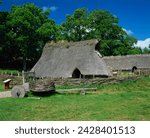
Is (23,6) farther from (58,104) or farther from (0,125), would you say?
(0,125)

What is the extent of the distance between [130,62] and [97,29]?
743cm

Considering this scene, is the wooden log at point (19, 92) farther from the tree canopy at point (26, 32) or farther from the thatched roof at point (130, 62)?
the thatched roof at point (130, 62)

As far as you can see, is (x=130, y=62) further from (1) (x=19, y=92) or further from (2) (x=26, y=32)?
(1) (x=19, y=92)

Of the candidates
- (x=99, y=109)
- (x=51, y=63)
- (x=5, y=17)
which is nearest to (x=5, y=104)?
(x=99, y=109)

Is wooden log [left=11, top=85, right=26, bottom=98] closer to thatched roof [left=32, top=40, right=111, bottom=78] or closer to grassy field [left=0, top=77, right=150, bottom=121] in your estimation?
grassy field [left=0, top=77, right=150, bottom=121]

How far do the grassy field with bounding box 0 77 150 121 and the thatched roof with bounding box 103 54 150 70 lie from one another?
21036 mm

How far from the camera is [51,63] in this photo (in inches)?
853

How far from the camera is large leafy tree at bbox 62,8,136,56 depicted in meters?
38.9

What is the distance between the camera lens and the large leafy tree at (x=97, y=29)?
3888 centimetres

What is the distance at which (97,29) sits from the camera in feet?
131


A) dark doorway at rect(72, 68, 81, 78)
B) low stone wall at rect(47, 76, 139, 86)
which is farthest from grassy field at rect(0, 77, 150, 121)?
dark doorway at rect(72, 68, 81, 78)

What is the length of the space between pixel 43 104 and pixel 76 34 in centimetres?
2779

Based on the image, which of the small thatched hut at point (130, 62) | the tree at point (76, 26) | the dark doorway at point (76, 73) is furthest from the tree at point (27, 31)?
the dark doorway at point (76, 73)

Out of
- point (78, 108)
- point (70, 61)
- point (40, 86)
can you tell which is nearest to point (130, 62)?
point (70, 61)
